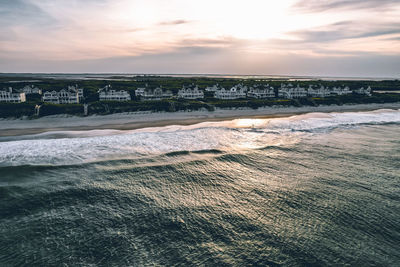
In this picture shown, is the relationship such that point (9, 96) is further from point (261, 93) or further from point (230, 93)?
point (261, 93)

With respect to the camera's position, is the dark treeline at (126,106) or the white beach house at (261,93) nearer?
the dark treeline at (126,106)

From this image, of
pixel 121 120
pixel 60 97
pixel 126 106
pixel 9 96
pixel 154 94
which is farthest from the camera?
pixel 154 94

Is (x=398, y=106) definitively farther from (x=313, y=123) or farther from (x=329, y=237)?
(x=329, y=237)

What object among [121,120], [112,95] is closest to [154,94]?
[112,95]

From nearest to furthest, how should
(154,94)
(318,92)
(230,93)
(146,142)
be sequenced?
(146,142) → (154,94) → (230,93) → (318,92)

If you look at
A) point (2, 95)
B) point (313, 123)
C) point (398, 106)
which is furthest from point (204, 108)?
point (398, 106)

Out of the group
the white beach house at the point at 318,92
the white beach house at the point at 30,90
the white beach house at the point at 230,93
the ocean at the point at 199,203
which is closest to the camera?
the ocean at the point at 199,203

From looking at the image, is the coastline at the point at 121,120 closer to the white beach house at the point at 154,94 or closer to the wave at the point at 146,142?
the wave at the point at 146,142

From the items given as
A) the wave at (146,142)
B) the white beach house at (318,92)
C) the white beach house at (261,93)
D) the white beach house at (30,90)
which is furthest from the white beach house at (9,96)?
the white beach house at (318,92)
